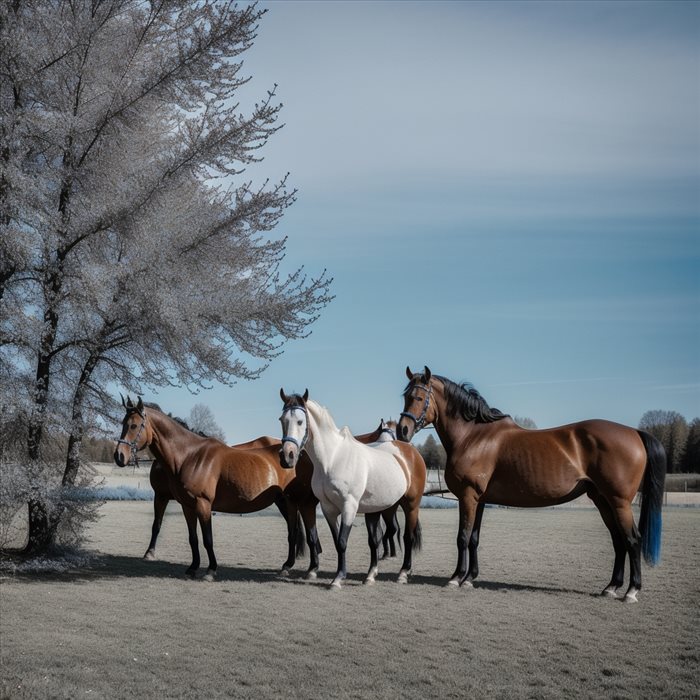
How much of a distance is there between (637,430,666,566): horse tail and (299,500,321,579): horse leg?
171 inches

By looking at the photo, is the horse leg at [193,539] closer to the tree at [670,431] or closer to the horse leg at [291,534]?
the horse leg at [291,534]

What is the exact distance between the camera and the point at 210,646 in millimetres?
7297

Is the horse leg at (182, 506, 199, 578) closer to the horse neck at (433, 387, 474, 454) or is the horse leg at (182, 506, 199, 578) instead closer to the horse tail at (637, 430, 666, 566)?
the horse neck at (433, 387, 474, 454)

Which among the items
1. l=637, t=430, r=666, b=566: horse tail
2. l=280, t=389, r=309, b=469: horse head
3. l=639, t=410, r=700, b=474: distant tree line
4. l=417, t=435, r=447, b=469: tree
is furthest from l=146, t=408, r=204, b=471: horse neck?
l=639, t=410, r=700, b=474: distant tree line

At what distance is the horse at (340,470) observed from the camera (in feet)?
31.9

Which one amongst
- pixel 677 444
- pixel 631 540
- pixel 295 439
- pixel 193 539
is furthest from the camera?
pixel 677 444

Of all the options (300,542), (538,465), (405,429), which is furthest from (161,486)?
(538,465)

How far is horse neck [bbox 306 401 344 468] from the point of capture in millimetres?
10000

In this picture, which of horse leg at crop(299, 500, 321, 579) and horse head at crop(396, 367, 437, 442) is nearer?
horse head at crop(396, 367, 437, 442)

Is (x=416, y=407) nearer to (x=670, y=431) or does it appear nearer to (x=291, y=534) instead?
(x=291, y=534)

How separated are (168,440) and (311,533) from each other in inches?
94.1

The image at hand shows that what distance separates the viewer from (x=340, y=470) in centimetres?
999

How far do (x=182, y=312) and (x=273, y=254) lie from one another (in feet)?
8.47

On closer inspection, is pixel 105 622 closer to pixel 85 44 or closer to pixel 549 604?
pixel 549 604
